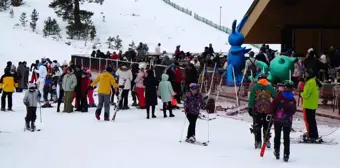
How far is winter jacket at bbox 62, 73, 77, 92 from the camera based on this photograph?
61.8 ft

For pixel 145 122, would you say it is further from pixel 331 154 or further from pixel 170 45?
pixel 170 45

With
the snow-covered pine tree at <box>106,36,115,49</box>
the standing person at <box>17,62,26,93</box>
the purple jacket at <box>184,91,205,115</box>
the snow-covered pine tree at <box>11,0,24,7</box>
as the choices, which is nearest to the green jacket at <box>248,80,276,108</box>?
the purple jacket at <box>184,91,205,115</box>

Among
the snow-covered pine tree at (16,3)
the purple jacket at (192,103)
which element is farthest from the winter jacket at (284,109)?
the snow-covered pine tree at (16,3)

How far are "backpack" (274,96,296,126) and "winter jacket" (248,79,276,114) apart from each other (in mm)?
1080

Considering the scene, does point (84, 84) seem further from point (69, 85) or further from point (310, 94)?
point (310, 94)

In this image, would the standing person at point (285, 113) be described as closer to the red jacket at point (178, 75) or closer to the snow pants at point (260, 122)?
the snow pants at point (260, 122)

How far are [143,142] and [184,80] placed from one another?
7.98 meters

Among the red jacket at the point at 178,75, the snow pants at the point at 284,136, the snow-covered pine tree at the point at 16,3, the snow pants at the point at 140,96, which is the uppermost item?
the snow-covered pine tree at the point at 16,3

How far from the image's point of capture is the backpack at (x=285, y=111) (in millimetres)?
10312

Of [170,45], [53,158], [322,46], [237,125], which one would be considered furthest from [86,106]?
[170,45]

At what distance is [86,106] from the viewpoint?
1923 centimetres

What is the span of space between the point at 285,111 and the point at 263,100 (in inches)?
45.7

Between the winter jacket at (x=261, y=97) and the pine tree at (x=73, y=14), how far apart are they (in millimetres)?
42302

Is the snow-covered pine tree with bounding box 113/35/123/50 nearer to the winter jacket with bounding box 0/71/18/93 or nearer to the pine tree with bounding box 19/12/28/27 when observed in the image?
the pine tree with bounding box 19/12/28/27
